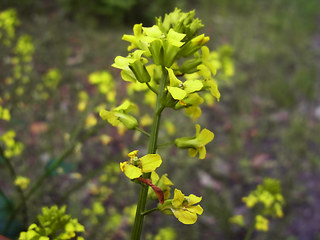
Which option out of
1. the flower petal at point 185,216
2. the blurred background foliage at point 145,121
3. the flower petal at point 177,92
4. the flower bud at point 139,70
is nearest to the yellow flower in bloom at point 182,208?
the flower petal at point 185,216

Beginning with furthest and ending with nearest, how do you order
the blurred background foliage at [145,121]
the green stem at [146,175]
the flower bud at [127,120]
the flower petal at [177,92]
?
the blurred background foliage at [145,121] → the flower bud at [127,120] → the green stem at [146,175] → the flower petal at [177,92]

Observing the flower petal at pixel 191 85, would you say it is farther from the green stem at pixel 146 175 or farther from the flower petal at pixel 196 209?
the flower petal at pixel 196 209

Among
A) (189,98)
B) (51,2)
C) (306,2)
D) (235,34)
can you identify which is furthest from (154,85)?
(306,2)

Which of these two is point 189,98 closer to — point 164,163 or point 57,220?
point 57,220

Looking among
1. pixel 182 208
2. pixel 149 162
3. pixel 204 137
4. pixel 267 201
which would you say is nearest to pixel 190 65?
pixel 204 137

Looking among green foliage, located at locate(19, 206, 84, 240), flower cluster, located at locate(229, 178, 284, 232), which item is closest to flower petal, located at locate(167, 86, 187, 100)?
green foliage, located at locate(19, 206, 84, 240)

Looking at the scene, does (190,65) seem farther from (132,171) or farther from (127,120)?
(132,171)
